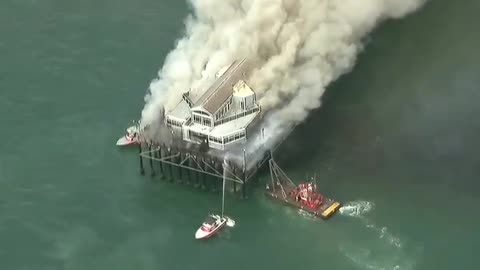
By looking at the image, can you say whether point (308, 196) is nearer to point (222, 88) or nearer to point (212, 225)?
point (212, 225)

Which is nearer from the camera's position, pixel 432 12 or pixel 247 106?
pixel 247 106

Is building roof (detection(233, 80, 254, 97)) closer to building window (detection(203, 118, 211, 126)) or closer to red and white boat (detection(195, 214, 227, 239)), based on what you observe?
building window (detection(203, 118, 211, 126))

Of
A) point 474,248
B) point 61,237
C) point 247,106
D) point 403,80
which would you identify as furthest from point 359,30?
point 61,237

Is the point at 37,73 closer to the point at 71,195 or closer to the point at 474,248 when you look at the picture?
the point at 71,195

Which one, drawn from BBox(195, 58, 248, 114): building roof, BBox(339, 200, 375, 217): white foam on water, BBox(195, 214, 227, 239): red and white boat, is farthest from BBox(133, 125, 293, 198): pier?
BBox(339, 200, 375, 217): white foam on water

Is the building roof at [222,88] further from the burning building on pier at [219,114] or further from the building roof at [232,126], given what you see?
the building roof at [232,126]

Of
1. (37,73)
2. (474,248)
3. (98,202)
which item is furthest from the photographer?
(37,73)
